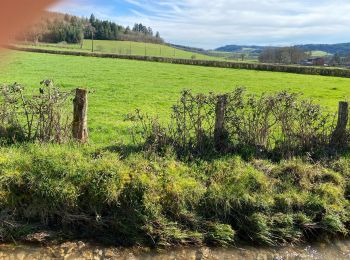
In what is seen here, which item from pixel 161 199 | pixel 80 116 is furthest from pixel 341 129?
pixel 80 116

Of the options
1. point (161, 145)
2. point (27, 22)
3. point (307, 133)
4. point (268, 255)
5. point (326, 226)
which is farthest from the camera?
point (307, 133)

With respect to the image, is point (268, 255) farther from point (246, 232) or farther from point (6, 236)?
point (6, 236)

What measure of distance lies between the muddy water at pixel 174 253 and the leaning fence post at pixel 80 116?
278 cm

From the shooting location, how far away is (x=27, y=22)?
0.58 meters

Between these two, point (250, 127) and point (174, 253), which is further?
point (250, 127)

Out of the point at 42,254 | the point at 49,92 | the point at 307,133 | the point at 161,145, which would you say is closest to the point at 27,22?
the point at 42,254

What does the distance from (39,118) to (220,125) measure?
371 cm

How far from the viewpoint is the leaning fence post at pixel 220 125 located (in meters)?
8.40

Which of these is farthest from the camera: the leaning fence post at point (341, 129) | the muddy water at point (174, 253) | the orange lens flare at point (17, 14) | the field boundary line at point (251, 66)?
the field boundary line at point (251, 66)

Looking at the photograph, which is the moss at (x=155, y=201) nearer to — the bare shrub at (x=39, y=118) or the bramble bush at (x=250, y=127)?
the bare shrub at (x=39, y=118)

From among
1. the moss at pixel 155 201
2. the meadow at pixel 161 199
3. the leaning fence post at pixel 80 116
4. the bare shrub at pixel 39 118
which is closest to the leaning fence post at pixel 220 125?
the meadow at pixel 161 199

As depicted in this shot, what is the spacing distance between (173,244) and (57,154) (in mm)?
2539

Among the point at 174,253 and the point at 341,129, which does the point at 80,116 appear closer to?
the point at 174,253

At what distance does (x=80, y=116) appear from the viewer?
8328 millimetres
